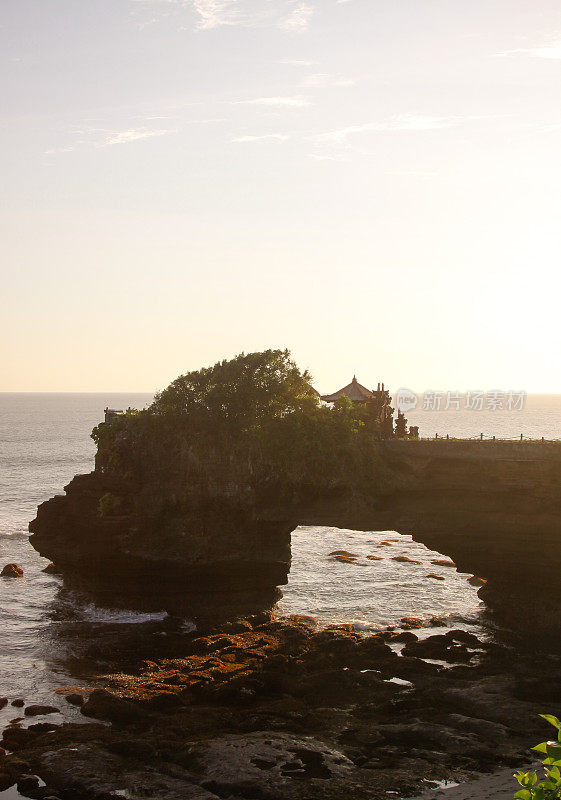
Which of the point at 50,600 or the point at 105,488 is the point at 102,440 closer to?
the point at 105,488

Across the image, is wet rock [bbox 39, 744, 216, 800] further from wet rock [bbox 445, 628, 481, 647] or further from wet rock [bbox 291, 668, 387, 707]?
wet rock [bbox 445, 628, 481, 647]

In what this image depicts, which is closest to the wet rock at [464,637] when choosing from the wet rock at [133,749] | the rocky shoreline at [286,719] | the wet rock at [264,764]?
the rocky shoreline at [286,719]

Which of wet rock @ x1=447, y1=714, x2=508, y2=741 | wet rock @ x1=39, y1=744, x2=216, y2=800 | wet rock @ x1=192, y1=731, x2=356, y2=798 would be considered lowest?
wet rock @ x1=39, y1=744, x2=216, y2=800

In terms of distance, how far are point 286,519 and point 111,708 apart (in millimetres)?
18405

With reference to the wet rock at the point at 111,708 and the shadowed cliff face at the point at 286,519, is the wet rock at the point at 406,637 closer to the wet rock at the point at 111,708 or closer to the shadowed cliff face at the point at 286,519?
the shadowed cliff face at the point at 286,519

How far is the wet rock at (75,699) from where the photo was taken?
31734mm

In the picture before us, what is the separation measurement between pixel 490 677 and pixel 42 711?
19.4 metres

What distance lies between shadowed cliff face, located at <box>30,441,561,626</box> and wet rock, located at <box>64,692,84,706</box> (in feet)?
41.4

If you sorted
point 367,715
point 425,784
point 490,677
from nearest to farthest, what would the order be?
point 425,784 → point 367,715 → point 490,677

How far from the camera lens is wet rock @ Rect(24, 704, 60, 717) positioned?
30625 mm

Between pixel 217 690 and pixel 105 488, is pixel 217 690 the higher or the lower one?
the lower one

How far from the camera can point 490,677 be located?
3419 centimetres

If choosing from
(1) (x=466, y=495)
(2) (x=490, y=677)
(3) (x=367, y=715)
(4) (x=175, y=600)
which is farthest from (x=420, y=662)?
(4) (x=175, y=600)

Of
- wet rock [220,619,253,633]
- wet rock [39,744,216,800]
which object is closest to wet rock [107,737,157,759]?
wet rock [39,744,216,800]
